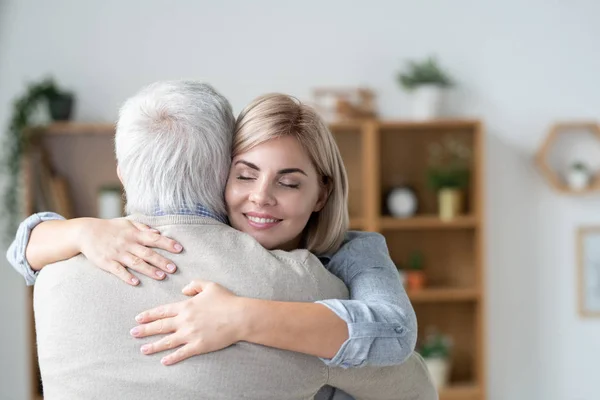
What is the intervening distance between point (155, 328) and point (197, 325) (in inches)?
2.3

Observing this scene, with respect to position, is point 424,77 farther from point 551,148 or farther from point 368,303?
point 368,303

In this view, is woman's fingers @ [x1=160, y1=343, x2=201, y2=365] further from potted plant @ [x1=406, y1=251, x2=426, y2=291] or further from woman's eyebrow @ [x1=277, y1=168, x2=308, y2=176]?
potted plant @ [x1=406, y1=251, x2=426, y2=291]

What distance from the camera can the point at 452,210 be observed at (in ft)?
14.8

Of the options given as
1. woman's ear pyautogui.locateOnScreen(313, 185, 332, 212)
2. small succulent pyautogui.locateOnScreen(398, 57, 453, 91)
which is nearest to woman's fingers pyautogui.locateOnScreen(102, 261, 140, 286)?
woman's ear pyautogui.locateOnScreen(313, 185, 332, 212)

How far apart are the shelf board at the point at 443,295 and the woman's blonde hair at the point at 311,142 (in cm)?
291

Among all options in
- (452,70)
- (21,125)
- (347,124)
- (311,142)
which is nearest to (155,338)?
(311,142)

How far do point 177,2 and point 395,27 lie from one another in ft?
4.14

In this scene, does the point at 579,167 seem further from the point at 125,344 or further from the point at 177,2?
the point at 125,344

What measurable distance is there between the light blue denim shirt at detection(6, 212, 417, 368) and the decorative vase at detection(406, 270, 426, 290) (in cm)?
301

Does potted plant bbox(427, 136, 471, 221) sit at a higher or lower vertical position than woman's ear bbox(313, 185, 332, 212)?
higher

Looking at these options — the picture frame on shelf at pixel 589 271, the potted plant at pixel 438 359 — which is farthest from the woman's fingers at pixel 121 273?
the picture frame on shelf at pixel 589 271

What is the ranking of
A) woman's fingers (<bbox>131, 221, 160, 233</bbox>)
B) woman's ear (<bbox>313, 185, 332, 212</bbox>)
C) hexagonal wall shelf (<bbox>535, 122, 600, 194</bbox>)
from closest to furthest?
woman's fingers (<bbox>131, 221, 160, 233</bbox>) → woman's ear (<bbox>313, 185, 332, 212</bbox>) → hexagonal wall shelf (<bbox>535, 122, 600, 194</bbox>)

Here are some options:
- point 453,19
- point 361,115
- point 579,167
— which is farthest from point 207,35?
point 579,167

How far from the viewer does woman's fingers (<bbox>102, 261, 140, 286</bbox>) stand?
3.96ft
